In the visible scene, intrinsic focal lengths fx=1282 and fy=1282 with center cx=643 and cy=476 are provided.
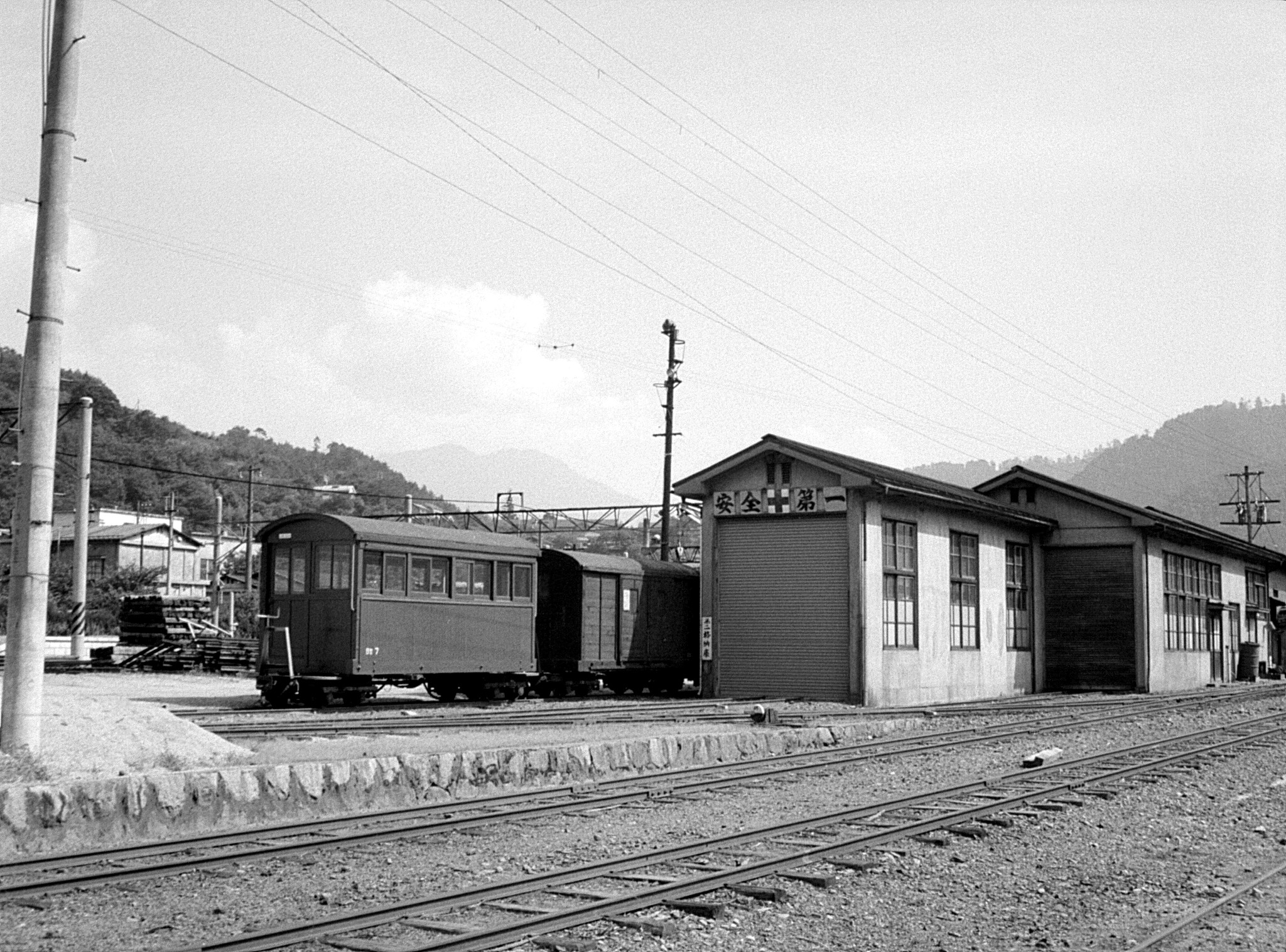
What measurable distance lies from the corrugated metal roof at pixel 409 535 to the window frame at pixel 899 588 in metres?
7.69

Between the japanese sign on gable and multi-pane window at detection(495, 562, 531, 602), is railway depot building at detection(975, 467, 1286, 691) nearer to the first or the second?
the japanese sign on gable

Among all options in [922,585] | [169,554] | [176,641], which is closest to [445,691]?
[922,585]

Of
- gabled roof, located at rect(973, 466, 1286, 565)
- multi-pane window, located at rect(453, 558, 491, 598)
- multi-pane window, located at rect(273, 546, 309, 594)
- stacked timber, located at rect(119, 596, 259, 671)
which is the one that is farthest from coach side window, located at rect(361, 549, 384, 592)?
gabled roof, located at rect(973, 466, 1286, 565)

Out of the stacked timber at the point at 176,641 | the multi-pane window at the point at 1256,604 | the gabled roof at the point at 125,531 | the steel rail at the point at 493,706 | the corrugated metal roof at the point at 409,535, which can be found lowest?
the steel rail at the point at 493,706

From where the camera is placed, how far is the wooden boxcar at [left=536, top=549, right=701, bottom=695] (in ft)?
85.9

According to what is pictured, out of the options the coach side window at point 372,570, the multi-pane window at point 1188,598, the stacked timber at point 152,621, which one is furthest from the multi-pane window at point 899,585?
the stacked timber at point 152,621

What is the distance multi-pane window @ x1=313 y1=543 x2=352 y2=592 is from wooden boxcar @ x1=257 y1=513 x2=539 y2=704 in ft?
0.06

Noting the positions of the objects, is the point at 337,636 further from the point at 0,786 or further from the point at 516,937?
the point at 516,937

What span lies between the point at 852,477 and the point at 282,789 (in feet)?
55.8

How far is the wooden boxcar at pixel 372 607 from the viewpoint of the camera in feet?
69.2

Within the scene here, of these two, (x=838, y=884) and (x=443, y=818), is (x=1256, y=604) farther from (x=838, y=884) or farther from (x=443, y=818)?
(x=838, y=884)

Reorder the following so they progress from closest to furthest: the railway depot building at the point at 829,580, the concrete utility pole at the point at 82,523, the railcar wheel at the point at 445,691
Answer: the railcar wheel at the point at 445,691
the railway depot building at the point at 829,580
the concrete utility pole at the point at 82,523

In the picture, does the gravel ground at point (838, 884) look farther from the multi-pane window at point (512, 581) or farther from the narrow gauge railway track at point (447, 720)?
the multi-pane window at point (512, 581)

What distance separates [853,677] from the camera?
25625mm
